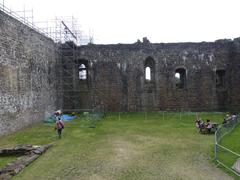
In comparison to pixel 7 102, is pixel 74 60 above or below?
above

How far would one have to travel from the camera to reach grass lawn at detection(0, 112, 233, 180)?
291 inches

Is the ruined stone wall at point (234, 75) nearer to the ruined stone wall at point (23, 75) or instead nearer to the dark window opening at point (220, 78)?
the dark window opening at point (220, 78)

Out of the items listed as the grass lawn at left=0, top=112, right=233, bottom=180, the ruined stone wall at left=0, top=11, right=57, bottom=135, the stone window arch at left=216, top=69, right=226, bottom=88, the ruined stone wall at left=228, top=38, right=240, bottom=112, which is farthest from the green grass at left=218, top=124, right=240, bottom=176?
the stone window arch at left=216, top=69, right=226, bottom=88

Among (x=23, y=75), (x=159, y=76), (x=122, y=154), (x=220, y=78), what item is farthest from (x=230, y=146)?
(x=220, y=78)

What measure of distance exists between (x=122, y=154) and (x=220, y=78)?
16.9m

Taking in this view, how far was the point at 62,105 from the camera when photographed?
72.2 feet

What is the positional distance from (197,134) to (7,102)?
8.42m

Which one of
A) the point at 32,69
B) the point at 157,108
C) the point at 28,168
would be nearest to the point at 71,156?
the point at 28,168

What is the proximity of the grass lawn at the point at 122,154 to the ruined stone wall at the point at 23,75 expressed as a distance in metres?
1.17

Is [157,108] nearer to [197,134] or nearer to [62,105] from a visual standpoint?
[62,105]

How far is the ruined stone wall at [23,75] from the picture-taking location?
13098 millimetres

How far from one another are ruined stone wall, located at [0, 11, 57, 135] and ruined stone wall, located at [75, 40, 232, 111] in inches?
177

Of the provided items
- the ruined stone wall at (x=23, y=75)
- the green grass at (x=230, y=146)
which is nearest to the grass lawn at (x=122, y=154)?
the green grass at (x=230, y=146)

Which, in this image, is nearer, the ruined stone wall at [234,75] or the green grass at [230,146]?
the green grass at [230,146]
